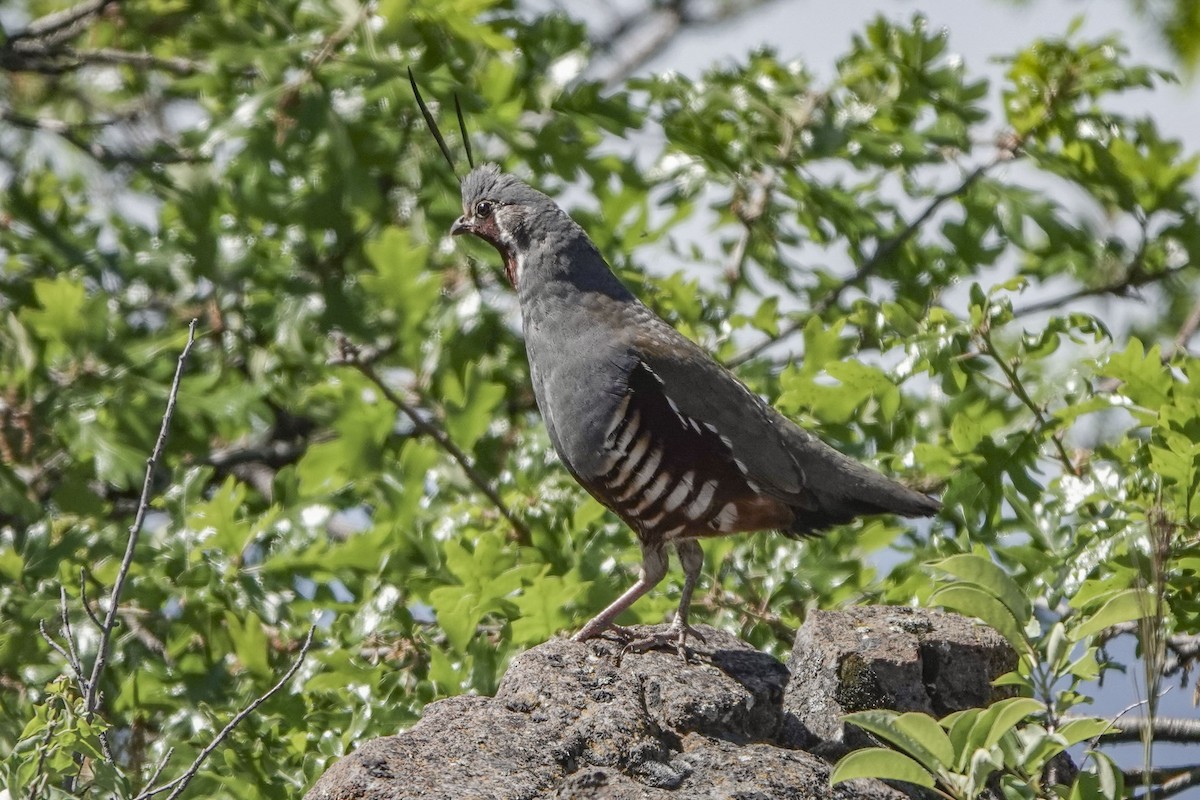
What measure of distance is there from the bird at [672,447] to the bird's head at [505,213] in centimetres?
35

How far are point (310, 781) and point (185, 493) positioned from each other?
1.50m

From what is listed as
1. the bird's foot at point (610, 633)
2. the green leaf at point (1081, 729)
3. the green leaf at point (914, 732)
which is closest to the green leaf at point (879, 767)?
the green leaf at point (914, 732)

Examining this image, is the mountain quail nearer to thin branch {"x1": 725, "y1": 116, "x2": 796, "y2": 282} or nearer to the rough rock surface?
the rough rock surface

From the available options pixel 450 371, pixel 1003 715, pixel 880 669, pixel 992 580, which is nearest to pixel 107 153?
pixel 450 371

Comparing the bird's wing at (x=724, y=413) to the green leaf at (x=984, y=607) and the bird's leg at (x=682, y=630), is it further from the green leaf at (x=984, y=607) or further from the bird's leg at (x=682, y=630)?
the green leaf at (x=984, y=607)

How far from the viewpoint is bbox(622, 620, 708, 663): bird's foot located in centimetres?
382

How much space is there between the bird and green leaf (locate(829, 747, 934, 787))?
1529 millimetres

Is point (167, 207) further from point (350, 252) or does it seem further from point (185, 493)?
point (185, 493)

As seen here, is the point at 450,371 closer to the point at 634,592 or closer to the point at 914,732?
the point at 634,592

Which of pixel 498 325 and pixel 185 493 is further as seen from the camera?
pixel 498 325

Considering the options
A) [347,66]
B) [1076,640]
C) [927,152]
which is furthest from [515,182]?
[1076,640]

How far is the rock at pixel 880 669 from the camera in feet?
11.0

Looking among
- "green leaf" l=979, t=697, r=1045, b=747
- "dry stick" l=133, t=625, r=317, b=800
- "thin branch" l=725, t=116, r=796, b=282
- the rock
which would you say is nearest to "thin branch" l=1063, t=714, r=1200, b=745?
the rock

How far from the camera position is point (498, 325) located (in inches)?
267
